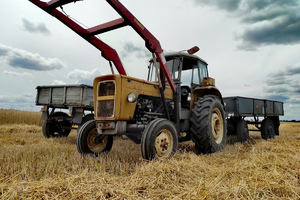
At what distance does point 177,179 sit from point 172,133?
1351 millimetres

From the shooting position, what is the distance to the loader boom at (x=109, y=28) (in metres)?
3.63

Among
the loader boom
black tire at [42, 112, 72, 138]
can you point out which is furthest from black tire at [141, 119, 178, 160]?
black tire at [42, 112, 72, 138]

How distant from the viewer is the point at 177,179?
8.58 feet

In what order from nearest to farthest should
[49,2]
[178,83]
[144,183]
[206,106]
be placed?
[144,183] < [49,2] < [206,106] < [178,83]

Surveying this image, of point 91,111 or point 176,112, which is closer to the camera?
point 176,112

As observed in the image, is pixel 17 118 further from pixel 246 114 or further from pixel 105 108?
pixel 246 114

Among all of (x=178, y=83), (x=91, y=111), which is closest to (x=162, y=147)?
(x=178, y=83)

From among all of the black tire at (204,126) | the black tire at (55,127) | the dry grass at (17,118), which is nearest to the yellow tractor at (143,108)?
the black tire at (204,126)

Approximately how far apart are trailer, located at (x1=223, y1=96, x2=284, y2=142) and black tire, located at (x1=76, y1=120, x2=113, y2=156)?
426 cm

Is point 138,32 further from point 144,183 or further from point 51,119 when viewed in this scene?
point 51,119

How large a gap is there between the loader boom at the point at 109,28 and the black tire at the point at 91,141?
1559 millimetres

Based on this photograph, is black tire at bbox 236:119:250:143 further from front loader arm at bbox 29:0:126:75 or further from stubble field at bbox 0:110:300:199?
front loader arm at bbox 29:0:126:75

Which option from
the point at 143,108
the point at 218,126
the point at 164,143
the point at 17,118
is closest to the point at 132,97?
the point at 143,108

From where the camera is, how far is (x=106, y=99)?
4016 mm
